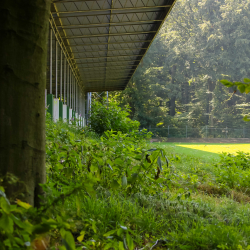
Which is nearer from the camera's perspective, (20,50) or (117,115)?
(20,50)

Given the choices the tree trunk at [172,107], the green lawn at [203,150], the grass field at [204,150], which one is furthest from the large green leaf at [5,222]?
the tree trunk at [172,107]

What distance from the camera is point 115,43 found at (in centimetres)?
1324

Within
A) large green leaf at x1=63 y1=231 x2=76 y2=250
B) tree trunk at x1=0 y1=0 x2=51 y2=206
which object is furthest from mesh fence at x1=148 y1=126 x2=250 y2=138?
large green leaf at x1=63 y1=231 x2=76 y2=250

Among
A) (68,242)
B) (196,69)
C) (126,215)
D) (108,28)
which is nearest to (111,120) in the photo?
(108,28)

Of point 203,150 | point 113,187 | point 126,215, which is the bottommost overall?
point 203,150

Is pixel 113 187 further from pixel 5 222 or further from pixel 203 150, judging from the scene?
pixel 203 150

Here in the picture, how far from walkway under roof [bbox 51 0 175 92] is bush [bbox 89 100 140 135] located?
136 inches

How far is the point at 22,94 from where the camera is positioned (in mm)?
1611

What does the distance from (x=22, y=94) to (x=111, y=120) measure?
10162mm

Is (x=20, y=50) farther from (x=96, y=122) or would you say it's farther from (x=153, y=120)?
(x=153, y=120)

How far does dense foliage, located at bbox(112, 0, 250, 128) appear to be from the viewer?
47.2 metres

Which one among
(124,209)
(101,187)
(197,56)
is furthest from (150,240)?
(197,56)

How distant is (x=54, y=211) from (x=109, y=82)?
957 inches

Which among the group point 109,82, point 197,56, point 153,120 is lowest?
point 153,120
